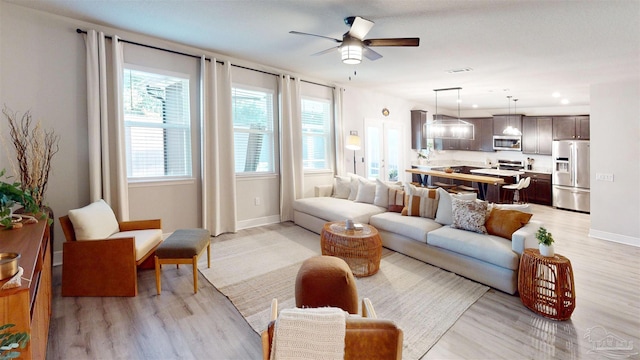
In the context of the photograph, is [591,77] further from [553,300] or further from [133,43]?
[133,43]

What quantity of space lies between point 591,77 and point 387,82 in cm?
341

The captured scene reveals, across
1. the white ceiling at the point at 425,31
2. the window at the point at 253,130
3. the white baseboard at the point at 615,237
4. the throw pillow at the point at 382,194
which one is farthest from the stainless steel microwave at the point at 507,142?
the window at the point at 253,130

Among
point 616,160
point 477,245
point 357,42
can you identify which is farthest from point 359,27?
point 616,160

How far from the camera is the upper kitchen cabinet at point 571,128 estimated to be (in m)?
7.29

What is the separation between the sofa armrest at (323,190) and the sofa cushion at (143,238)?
3056 mm

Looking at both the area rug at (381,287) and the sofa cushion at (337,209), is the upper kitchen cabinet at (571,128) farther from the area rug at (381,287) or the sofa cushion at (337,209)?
the area rug at (381,287)

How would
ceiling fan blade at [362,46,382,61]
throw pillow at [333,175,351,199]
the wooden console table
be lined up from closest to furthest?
the wooden console table
ceiling fan blade at [362,46,382,61]
throw pillow at [333,175,351,199]

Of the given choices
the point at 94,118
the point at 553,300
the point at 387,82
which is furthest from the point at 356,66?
the point at 553,300

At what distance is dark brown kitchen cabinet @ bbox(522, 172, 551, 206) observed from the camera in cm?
769

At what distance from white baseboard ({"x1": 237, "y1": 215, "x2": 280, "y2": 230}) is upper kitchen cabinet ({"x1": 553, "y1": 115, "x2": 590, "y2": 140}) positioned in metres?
7.39

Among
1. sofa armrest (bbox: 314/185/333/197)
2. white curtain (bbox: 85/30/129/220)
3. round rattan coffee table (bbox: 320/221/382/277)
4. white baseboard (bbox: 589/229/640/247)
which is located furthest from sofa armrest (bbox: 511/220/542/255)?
white curtain (bbox: 85/30/129/220)

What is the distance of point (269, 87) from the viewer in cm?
530

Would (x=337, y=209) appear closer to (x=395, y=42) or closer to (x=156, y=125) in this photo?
(x=395, y=42)

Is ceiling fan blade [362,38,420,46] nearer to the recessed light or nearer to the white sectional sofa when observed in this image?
the white sectional sofa
